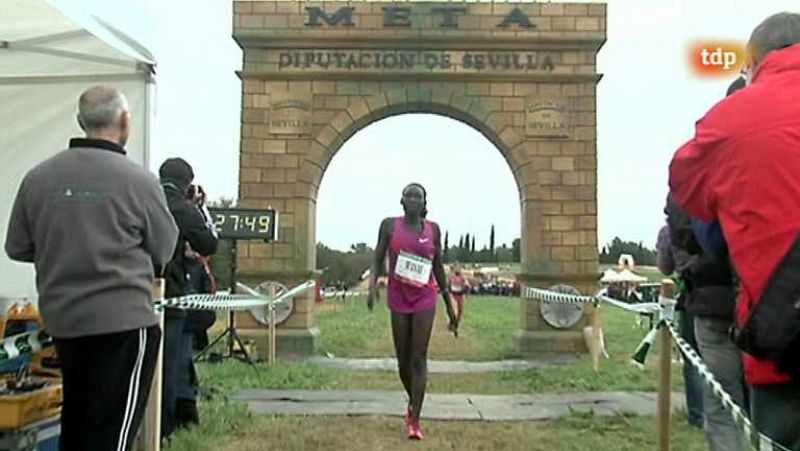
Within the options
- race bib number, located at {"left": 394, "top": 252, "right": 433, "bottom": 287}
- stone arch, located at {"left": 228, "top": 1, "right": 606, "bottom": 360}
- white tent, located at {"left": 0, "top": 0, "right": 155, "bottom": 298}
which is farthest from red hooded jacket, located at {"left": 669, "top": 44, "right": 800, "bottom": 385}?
stone arch, located at {"left": 228, "top": 1, "right": 606, "bottom": 360}

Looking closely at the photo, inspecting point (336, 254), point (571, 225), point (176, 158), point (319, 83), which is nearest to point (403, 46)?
point (319, 83)

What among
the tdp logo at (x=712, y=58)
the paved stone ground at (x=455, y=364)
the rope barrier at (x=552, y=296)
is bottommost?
the paved stone ground at (x=455, y=364)

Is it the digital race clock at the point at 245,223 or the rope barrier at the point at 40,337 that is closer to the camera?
the rope barrier at the point at 40,337

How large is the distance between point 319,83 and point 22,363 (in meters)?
9.10

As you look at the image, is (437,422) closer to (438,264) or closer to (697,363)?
(438,264)

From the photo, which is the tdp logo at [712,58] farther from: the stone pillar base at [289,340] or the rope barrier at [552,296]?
the stone pillar base at [289,340]

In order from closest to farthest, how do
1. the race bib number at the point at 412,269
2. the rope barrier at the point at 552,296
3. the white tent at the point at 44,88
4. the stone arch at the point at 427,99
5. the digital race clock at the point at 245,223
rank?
the white tent at the point at 44,88 < the race bib number at the point at 412,269 < the digital race clock at the point at 245,223 < the rope barrier at the point at 552,296 < the stone arch at the point at 427,99

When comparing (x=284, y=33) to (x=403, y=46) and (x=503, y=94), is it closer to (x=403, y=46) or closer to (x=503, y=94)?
(x=403, y=46)

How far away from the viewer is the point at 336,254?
Answer: 4272cm

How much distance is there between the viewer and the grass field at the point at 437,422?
19.0ft

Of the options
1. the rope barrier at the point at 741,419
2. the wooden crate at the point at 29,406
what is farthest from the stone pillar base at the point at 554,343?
the wooden crate at the point at 29,406

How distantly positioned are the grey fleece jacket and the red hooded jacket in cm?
203

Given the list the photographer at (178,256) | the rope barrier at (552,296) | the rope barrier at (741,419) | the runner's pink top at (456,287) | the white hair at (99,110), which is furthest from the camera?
the runner's pink top at (456,287)

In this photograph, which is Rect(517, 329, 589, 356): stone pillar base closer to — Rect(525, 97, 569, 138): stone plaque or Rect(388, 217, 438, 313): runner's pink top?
Rect(525, 97, 569, 138): stone plaque
